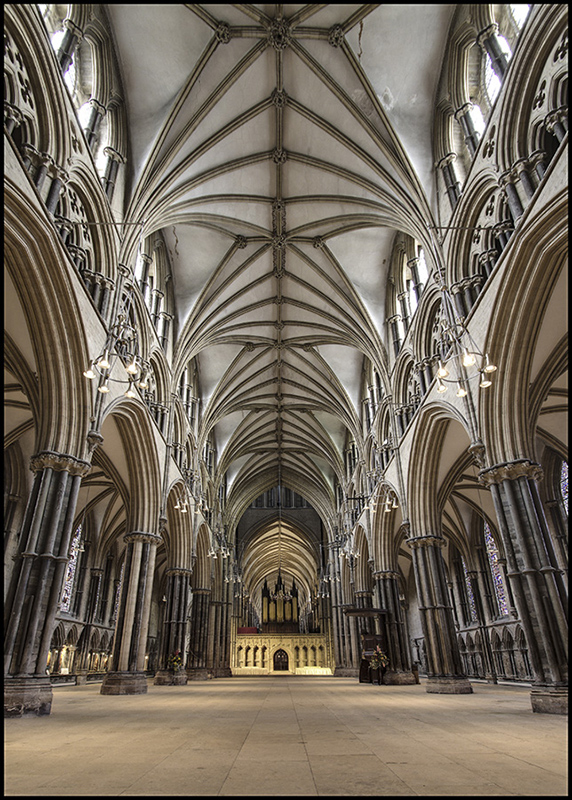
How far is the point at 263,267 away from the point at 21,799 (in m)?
20.3

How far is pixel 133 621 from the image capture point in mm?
15797

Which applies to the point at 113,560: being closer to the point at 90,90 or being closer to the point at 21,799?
the point at 90,90

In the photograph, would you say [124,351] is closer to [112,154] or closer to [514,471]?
[112,154]

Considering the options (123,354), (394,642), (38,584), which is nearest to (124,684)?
(38,584)

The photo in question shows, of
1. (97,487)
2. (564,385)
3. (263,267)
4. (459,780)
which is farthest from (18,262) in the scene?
(97,487)

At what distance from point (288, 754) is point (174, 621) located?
59.7ft

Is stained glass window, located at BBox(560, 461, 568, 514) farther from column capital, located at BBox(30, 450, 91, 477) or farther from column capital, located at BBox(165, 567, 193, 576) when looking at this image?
column capital, located at BBox(30, 450, 91, 477)

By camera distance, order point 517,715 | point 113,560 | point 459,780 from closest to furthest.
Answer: point 459,780, point 517,715, point 113,560

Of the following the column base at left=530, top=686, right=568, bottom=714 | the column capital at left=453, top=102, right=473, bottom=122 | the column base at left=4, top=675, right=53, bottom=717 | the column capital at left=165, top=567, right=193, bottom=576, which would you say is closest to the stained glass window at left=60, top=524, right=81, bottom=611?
the column capital at left=165, top=567, right=193, bottom=576

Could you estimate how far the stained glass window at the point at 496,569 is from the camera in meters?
25.1

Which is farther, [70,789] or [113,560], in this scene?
[113,560]

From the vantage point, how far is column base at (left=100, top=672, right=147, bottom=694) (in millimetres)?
15031

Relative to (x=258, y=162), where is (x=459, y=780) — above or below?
below

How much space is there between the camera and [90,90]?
562 inches
